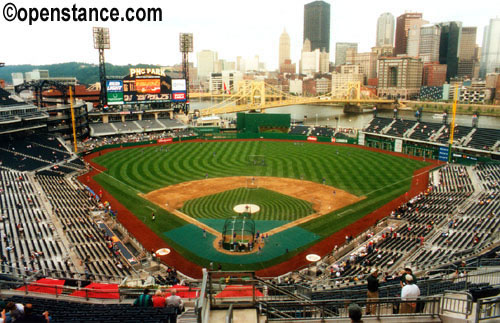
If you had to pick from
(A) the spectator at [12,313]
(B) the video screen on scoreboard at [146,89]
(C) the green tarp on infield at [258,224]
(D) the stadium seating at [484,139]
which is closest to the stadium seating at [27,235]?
(A) the spectator at [12,313]

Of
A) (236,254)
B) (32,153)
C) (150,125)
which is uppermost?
(150,125)

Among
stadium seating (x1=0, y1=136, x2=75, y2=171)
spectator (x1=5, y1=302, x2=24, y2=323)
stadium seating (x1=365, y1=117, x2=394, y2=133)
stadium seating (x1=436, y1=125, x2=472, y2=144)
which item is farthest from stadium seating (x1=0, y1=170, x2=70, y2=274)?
stadium seating (x1=365, y1=117, x2=394, y2=133)

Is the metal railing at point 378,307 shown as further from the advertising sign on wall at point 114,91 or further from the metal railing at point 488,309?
the advertising sign on wall at point 114,91

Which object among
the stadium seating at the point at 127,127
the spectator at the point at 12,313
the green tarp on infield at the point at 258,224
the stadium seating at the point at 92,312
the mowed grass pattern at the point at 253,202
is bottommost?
the green tarp on infield at the point at 258,224

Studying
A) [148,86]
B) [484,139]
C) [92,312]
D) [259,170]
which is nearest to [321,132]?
[259,170]

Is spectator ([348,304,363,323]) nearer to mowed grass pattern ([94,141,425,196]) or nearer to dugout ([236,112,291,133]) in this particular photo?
mowed grass pattern ([94,141,425,196])

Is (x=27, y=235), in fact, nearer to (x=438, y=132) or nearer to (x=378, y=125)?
(x=438, y=132)
